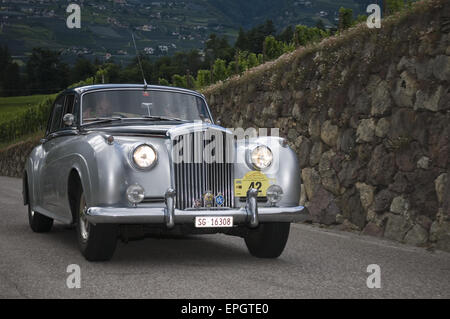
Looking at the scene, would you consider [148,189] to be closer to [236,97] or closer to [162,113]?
[162,113]

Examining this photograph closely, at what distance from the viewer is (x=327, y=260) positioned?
A: 7082 mm

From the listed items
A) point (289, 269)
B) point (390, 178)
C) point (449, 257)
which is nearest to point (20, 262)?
point (289, 269)

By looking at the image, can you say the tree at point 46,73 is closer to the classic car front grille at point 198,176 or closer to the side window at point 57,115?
the side window at point 57,115

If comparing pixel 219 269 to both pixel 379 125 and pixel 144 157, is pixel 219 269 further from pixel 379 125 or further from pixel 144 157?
pixel 379 125

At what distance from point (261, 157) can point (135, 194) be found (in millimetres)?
1390

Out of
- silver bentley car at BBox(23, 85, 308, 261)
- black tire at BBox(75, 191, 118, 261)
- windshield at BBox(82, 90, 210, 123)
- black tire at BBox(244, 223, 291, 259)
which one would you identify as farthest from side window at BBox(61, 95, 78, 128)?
black tire at BBox(244, 223, 291, 259)

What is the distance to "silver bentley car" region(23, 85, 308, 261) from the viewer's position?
20.4 feet

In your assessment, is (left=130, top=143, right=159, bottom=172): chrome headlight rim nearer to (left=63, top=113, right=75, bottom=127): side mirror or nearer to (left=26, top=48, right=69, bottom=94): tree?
(left=63, top=113, right=75, bottom=127): side mirror

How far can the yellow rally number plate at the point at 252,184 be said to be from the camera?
21.7 feet

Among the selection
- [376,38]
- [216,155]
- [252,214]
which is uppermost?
[376,38]

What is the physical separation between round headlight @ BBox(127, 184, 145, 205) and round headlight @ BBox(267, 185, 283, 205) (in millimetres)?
1322

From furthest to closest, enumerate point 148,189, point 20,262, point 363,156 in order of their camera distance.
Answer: point 363,156 → point 20,262 → point 148,189

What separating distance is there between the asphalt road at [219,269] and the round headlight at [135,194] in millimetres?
662

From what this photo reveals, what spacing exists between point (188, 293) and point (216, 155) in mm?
1735
